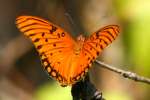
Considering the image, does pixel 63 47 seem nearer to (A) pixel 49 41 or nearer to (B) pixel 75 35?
(A) pixel 49 41

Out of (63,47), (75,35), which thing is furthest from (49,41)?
(75,35)

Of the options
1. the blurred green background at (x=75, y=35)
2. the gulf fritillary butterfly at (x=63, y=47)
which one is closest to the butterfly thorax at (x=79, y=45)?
the gulf fritillary butterfly at (x=63, y=47)

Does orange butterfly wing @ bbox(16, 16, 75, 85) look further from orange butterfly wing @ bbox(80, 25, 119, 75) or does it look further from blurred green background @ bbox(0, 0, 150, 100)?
blurred green background @ bbox(0, 0, 150, 100)

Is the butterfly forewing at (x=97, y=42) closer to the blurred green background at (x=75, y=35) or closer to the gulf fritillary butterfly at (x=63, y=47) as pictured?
the gulf fritillary butterfly at (x=63, y=47)

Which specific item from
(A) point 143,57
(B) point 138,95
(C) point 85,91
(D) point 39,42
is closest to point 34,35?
(D) point 39,42

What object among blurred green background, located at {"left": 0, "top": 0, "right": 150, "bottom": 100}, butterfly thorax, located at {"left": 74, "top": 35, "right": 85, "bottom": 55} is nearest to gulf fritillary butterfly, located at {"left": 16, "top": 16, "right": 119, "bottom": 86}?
butterfly thorax, located at {"left": 74, "top": 35, "right": 85, "bottom": 55}

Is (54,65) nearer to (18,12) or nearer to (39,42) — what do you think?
(39,42)
